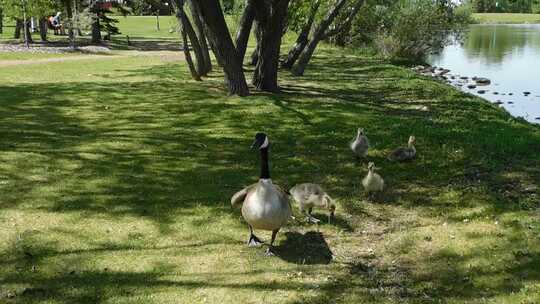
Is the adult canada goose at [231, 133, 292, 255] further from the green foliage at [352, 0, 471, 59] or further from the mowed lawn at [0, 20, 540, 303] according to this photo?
the green foliage at [352, 0, 471, 59]

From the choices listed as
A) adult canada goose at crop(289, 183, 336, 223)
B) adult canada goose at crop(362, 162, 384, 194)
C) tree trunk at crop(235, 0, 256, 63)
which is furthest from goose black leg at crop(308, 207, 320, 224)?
tree trunk at crop(235, 0, 256, 63)

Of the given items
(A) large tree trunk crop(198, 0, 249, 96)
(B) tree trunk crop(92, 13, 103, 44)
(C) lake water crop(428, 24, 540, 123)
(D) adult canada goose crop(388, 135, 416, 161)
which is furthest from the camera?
(B) tree trunk crop(92, 13, 103, 44)

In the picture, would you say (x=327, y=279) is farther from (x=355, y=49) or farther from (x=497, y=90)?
(x=355, y=49)

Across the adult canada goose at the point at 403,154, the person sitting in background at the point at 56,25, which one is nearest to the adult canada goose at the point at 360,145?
the adult canada goose at the point at 403,154

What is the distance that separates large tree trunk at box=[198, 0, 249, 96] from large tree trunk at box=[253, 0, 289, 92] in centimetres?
133

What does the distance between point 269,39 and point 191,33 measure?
529 cm

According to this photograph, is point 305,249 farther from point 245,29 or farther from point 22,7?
point 22,7

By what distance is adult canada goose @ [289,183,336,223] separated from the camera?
26.2ft

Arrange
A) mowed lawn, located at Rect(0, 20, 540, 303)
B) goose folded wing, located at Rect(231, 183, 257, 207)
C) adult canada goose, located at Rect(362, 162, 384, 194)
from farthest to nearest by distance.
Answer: adult canada goose, located at Rect(362, 162, 384, 194) → goose folded wing, located at Rect(231, 183, 257, 207) → mowed lawn, located at Rect(0, 20, 540, 303)

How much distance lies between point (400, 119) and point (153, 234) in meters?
9.30

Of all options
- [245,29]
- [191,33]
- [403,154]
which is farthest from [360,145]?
[191,33]

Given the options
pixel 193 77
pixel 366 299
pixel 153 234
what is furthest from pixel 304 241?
pixel 193 77

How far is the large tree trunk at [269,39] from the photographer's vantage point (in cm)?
1891

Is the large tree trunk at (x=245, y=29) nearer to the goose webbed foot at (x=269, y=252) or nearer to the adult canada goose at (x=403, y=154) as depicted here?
the adult canada goose at (x=403, y=154)
